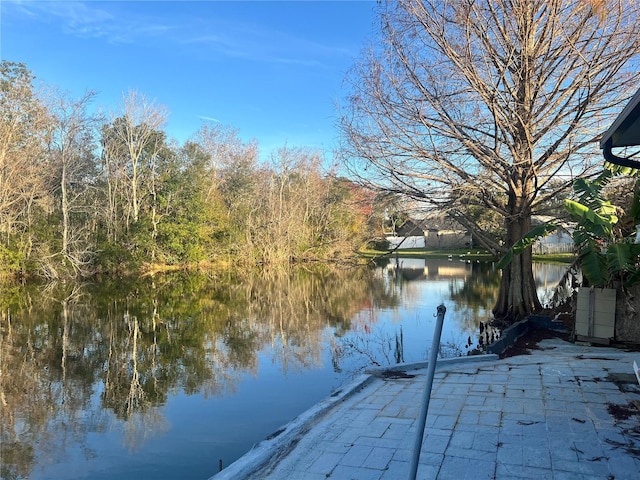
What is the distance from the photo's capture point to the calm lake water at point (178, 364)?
5418mm

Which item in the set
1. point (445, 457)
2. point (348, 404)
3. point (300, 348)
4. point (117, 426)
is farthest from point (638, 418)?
point (300, 348)

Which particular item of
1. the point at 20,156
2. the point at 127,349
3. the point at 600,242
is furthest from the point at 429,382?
the point at 20,156

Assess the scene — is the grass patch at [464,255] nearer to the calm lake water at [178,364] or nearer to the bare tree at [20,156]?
the calm lake water at [178,364]

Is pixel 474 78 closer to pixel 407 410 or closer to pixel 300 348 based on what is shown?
pixel 300 348

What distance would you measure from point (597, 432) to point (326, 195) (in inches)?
1300

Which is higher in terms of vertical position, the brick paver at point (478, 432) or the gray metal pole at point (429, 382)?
the gray metal pole at point (429, 382)

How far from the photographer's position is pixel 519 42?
33.0ft

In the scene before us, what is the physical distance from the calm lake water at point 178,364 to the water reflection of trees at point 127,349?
3 cm

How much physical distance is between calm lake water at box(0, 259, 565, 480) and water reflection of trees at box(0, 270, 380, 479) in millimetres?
29

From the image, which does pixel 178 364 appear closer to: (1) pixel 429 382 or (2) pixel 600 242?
(1) pixel 429 382

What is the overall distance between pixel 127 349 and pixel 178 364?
194cm

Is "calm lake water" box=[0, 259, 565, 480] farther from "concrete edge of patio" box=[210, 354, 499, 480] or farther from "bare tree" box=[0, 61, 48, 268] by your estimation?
"bare tree" box=[0, 61, 48, 268]

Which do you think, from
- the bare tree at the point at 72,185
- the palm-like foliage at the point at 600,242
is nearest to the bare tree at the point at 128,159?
the bare tree at the point at 72,185

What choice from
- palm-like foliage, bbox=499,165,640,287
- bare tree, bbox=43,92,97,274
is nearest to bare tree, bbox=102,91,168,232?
bare tree, bbox=43,92,97,274
